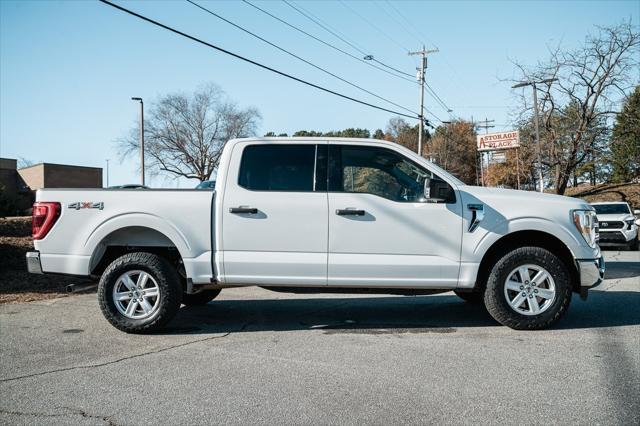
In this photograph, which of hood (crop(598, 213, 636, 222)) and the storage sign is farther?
the storage sign

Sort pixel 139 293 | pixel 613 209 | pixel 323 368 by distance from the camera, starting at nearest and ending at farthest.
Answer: pixel 323 368
pixel 139 293
pixel 613 209

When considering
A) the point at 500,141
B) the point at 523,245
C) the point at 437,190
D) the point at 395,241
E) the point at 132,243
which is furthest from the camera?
the point at 500,141

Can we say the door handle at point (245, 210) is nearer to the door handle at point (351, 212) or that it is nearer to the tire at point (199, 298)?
the door handle at point (351, 212)

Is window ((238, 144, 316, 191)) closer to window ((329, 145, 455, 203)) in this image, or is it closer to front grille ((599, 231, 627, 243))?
window ((329, 145, 455, 203))

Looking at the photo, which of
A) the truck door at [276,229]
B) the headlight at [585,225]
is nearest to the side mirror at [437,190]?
the truck door at [276,229]

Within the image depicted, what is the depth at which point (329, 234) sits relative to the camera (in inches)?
209

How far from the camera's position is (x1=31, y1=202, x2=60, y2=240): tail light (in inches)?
216

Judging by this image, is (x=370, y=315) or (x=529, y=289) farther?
(x=370, y=315)

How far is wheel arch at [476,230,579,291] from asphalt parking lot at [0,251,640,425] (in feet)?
1.92

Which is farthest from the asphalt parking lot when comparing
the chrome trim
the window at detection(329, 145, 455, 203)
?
the window at detection(329, 145, 455, 203)

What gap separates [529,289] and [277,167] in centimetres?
298

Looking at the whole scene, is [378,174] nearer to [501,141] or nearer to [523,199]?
[523,199]

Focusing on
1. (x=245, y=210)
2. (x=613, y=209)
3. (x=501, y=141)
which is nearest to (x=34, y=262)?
(x=245, y=210)

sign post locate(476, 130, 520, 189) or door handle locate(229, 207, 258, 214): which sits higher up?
sign post locate(476, 130, 520, 189)
